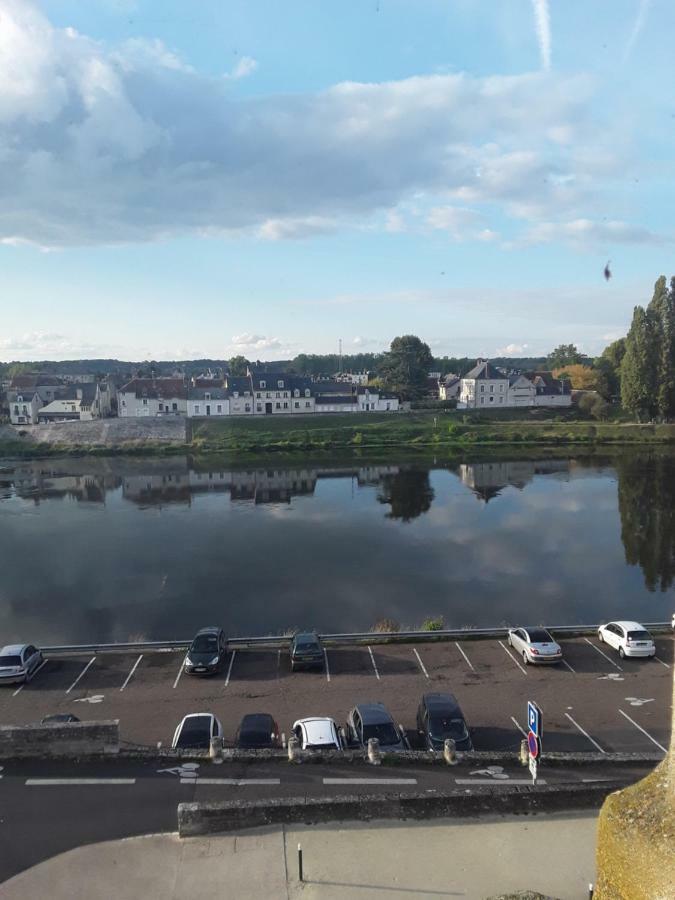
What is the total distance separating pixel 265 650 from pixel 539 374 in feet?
283

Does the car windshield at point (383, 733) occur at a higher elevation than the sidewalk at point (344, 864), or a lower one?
lower

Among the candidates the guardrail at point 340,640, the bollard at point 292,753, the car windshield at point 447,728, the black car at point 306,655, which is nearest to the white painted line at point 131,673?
the guardrail at point 340,640

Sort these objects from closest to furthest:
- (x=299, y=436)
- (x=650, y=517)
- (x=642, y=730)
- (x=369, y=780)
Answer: (x=369, y=780), (x=642, y=730), (x=650, y=517), (x=299, y=436)

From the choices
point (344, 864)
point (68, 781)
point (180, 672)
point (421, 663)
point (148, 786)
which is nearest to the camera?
point (344, 864)

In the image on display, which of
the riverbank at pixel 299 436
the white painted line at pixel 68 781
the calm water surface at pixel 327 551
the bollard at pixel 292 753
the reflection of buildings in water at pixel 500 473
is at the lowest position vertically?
the calm water surface at pixel 327 551

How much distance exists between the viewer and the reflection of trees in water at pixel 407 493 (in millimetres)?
41938

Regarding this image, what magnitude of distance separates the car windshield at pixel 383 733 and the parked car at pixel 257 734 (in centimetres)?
184

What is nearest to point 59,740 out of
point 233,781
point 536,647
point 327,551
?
point 233,781

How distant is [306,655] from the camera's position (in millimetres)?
17031

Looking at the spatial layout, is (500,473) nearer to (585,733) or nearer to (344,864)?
(585,733)

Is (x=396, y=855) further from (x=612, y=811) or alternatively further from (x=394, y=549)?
(x=394, y=549)

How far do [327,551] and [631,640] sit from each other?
17410 millimetres

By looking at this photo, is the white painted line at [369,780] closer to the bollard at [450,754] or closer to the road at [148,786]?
the road at [148,786]

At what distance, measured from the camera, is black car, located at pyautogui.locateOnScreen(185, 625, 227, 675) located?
16703 mm
